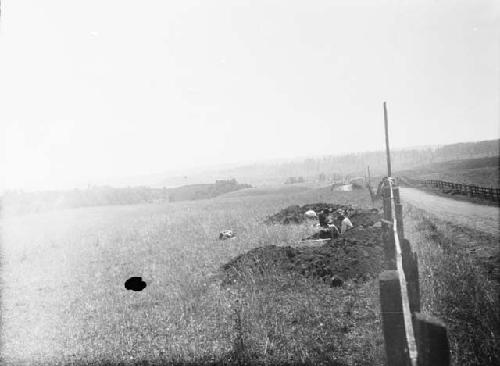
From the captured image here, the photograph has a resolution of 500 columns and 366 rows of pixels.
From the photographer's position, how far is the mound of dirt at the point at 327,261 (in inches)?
367

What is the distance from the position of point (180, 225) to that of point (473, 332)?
873 inches

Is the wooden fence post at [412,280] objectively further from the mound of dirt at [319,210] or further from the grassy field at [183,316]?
the mound of dirt at [319,210]

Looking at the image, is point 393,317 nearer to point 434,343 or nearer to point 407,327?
point 407,327

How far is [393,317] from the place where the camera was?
2.76m

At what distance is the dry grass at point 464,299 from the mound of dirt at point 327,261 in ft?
4.42

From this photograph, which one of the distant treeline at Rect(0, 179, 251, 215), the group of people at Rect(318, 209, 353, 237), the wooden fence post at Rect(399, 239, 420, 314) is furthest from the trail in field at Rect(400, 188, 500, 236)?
the distant treeline at Rect(0, 179, 251, 215)

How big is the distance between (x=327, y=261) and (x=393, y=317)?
7507 mm

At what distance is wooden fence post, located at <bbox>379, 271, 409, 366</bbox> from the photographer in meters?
2.76

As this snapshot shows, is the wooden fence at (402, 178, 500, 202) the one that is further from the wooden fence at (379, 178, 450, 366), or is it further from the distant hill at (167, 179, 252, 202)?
the distant hill at (167, 179, 252, 202)

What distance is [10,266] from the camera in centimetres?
1670

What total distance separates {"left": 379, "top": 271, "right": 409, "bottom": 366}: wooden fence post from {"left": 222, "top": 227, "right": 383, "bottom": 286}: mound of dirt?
618 centimetres

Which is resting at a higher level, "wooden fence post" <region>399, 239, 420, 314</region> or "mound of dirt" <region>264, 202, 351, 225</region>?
"wooden fence post" <region>399, 239, 420, 314</region>

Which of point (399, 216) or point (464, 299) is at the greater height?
point (399, 216)

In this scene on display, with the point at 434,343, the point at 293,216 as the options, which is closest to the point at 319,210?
the point at 293,216
